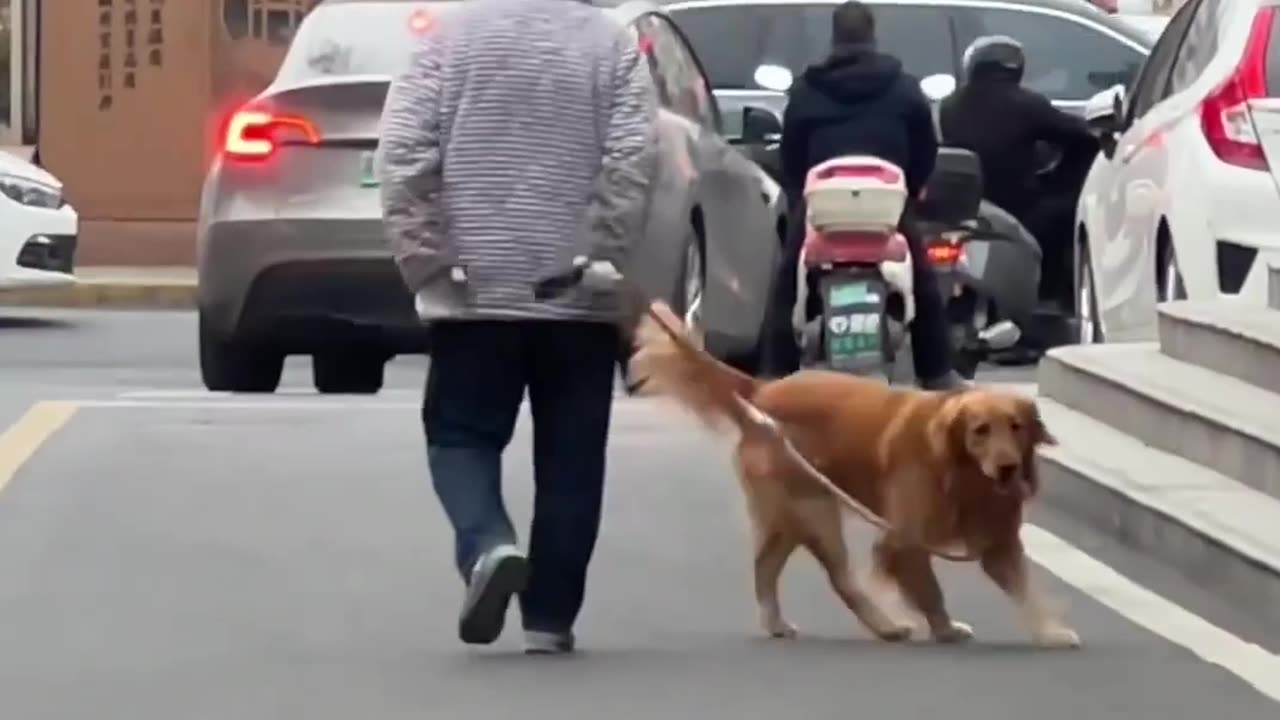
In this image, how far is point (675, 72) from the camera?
46.7 ft

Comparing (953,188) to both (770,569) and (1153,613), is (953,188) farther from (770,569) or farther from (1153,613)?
(770,569)

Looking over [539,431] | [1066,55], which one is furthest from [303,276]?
[539,431]

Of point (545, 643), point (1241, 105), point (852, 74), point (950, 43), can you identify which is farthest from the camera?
point (950, 43)

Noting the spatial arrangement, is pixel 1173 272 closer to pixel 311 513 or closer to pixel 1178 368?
pixel 1178 368

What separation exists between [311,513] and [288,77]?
4028 mm

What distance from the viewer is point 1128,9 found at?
37.4 meters

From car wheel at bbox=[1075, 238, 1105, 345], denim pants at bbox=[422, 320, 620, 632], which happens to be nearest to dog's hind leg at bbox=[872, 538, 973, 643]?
denim pants at bbox=[422, 320, 620, 632]

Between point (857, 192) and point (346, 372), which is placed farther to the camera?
point (346, 372)

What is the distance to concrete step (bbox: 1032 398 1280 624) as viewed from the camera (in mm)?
8938

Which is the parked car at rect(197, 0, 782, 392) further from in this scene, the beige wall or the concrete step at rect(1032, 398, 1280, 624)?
Answer: the beige wall

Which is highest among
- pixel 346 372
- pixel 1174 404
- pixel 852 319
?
pixel 1174 404

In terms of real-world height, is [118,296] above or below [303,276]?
below

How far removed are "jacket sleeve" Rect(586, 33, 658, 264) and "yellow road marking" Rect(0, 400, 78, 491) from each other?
3.62 meters

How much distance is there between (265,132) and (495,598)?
6143 millimetres
